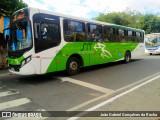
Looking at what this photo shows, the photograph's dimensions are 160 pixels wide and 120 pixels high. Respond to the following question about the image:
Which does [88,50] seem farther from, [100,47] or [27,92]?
[27,92]

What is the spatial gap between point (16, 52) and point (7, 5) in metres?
6.29

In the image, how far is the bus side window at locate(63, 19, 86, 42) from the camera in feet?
32.0

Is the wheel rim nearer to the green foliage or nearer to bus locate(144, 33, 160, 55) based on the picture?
bus locate(144, 33, 160, 55)

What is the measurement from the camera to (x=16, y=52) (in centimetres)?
855

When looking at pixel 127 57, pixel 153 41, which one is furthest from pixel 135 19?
pixel 127 57

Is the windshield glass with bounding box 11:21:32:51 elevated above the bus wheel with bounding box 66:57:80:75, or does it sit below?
above

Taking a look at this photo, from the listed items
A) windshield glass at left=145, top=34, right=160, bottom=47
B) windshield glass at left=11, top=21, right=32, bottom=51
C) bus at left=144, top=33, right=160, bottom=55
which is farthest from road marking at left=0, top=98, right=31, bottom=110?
windshield glass at left=145, top=34, right=160, bottom=47

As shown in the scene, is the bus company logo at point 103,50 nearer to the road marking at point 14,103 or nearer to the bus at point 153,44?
the road marking at point 14,103

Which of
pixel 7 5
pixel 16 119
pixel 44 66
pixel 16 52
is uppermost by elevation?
pixel 7 5

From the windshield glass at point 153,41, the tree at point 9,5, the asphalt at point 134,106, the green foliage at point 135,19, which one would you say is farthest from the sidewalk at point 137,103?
the green foliage at point 135,19

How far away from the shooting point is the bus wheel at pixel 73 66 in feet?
32.9

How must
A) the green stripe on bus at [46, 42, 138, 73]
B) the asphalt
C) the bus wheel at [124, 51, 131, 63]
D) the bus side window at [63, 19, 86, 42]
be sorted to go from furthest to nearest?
1. the bus wheel at [124, 51, 131, 63]
2. the bus side window at [63, 19, 86, 42]
3. the green stripe on bus at [46, 42, 138, 73]
4. the asphalt

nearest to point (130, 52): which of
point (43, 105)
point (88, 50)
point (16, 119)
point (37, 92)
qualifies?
point (88, 50)

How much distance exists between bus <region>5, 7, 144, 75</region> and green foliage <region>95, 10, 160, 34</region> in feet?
117
